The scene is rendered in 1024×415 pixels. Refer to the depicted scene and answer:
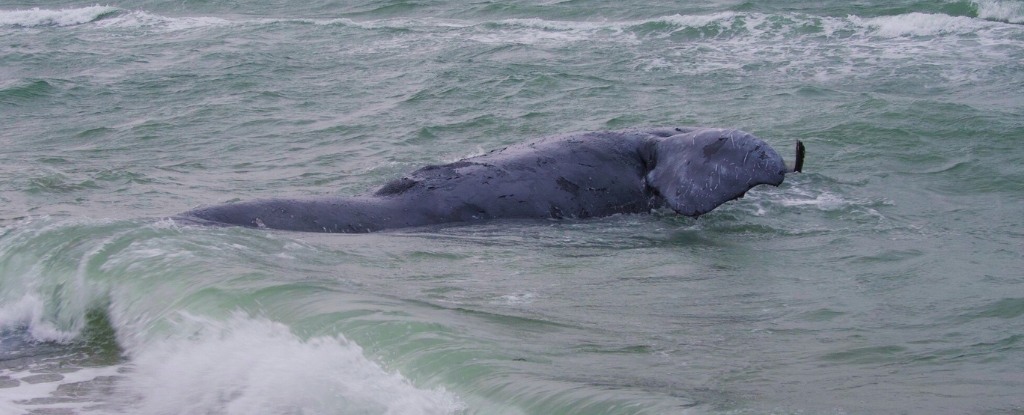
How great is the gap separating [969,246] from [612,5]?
1563cm

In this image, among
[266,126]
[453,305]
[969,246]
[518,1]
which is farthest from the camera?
[518,1]

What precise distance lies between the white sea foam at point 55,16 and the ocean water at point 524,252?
421 inches

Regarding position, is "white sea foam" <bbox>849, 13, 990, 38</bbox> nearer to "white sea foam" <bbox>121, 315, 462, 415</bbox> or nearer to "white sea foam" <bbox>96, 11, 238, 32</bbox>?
"white sea foam" <bbox>96, 11, 238, 32</bbox>

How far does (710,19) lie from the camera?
61.5 feet

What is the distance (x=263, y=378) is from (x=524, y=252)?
8.53ft

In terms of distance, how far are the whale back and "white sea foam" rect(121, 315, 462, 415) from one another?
3222 millimetres

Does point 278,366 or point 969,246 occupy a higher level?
point 278,366

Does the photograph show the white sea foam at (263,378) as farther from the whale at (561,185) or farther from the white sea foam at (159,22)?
the white sea foam at (159,22)

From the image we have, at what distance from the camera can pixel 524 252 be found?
6605mm

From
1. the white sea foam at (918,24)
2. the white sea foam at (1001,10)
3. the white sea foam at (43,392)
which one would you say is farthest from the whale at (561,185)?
the white sea foam at (1001,10)

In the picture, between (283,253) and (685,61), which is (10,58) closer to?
(685,61)

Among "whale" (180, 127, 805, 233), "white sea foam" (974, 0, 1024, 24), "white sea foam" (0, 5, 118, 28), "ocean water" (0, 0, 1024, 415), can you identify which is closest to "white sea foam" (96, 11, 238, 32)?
"white sea foam" (0, 5, 118, 28)

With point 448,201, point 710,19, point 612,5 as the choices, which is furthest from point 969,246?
point 612,5

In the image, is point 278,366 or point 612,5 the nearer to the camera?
point 278,366
